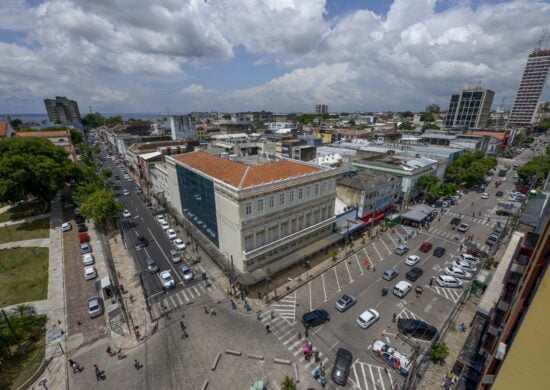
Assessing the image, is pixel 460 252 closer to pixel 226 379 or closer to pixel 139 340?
pixel 226 379

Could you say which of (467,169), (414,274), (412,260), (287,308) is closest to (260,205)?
(287,308)

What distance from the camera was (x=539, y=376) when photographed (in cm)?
1081

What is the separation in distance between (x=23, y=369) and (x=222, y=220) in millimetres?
28128

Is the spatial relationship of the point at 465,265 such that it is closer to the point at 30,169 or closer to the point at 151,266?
the point at 151,266

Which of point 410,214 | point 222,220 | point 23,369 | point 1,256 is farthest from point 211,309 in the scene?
point 410,214

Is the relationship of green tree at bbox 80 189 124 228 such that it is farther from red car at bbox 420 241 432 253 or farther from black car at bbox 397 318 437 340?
red car at bbox 420 241 432 253

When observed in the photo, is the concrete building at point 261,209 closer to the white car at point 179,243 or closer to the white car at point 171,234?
the white car at point 179,243

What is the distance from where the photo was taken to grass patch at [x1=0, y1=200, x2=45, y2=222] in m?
63.7

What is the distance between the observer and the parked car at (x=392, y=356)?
2612cm

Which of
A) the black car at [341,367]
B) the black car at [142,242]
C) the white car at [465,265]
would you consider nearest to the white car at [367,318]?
the black car at [341,367]

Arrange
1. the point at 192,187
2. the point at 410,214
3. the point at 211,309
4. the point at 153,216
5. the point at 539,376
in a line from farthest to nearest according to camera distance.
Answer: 1. the point at 153,216
2. the point at 410,214
3. the point at 192,187
4. the point at 211,309
5. the point at 539,376

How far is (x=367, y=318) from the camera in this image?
3177cm

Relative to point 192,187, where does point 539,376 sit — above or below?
above

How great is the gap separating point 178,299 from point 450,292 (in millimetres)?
42391
